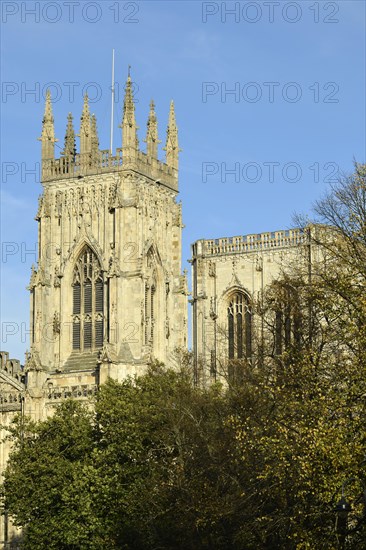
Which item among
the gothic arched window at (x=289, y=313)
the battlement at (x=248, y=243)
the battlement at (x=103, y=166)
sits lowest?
the gothic arched window at (x=289, y=313)

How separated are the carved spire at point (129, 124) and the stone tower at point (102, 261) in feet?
0.18

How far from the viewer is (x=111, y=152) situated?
2790 inches

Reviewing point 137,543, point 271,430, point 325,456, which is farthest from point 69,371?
point 325,456

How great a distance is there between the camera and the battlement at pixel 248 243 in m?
73.2

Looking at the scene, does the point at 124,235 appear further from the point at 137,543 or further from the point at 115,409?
the point at 137,543

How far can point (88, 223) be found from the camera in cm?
7019

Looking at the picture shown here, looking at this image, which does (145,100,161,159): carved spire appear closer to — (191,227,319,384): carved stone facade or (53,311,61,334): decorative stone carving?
(191,227,319,384): carved stone facade

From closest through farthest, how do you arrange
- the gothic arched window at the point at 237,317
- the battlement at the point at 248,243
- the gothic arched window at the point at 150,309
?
the gothic arched window at the point at 150,309 < the gothic arched window at the point at 237,317 < the battlement at the point at 248,243

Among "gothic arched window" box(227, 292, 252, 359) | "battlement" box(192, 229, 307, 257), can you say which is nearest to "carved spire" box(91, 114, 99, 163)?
"battlement" box(192, 229, 307, 257)

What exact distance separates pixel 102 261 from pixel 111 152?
642 cm

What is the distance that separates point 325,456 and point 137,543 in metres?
17.5

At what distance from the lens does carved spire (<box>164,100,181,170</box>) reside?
2931 inches

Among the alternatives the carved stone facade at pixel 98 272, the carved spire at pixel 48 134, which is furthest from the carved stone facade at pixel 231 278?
the carved spire at pixel 48 134

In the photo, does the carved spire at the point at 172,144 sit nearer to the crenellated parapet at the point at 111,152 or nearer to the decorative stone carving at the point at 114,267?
the crenellated parapet at the point at 111,152
